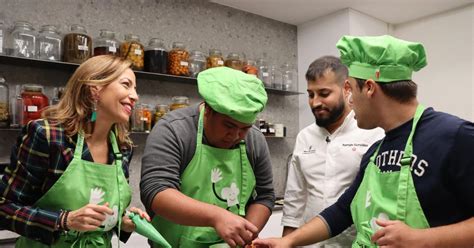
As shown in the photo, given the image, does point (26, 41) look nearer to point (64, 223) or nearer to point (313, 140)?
point (64, 223)

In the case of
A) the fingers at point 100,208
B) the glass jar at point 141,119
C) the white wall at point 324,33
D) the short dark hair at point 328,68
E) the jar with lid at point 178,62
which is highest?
the white wall at point 324,33

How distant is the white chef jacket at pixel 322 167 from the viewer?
164cm

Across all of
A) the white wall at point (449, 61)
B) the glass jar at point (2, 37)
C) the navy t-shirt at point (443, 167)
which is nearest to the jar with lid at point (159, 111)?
the glass jar at point (2, 37)

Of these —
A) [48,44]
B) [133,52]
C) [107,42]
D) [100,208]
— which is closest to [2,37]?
[48,44]

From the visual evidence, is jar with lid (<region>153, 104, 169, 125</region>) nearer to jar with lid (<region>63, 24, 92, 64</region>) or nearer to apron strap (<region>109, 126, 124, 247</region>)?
jar with lid (<region>63, 24, 92, 64</region>)

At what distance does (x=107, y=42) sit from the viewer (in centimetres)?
254

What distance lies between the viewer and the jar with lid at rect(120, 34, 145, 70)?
102 inches

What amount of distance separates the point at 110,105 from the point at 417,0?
9.71ft

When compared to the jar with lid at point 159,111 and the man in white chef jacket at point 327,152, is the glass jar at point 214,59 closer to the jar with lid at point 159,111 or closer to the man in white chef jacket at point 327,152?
the jar with lid at point 159,111

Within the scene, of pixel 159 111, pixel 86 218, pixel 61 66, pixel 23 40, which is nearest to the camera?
pixel 86 218

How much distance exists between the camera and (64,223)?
1177 mm

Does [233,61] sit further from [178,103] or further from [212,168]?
[212,168]

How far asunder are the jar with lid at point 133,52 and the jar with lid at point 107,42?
0.14ft

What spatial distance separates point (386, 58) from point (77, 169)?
3.23 feet
